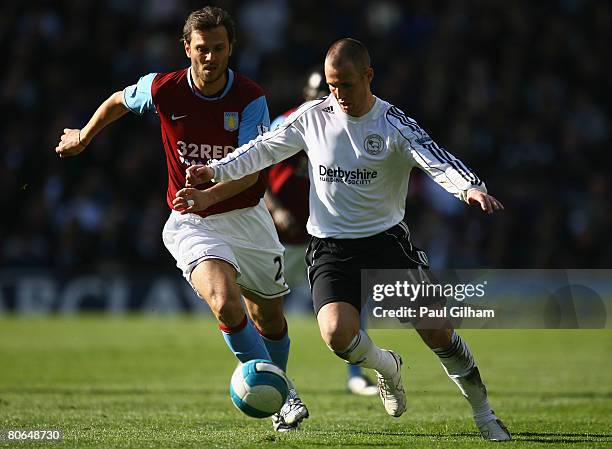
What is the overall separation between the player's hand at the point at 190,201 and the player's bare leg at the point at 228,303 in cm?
42

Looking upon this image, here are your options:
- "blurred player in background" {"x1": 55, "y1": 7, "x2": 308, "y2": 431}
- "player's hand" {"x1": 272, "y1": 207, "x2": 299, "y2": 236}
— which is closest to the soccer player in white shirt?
"blurred player in background" {"x1": 55, "y1": 7, "x2": 308, "y2": 431}

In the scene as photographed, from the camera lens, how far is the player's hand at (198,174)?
6.64 meters

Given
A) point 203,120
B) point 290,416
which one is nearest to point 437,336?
point 290,416

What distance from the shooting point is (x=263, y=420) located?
7.90m

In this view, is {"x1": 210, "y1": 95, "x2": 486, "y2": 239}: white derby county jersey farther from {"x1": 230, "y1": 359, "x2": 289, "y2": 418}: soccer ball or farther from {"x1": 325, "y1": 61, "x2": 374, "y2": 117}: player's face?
{"x1": 230, "y1": 359, "x2": 289, "y2": 418}: soccer ball

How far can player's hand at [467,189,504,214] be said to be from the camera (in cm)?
602

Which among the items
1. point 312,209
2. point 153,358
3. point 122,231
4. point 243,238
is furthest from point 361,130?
point 122,231

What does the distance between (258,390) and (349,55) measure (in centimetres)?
210

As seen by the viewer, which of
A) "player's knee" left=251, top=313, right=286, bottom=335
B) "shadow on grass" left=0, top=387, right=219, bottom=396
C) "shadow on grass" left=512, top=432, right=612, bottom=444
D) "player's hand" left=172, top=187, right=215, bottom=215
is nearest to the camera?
"shadow on grass" left=512, top=432, right=612, bottom=444

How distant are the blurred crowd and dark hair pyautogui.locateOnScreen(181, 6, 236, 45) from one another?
1118 centimetres

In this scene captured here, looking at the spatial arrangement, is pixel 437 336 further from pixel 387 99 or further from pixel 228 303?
pixel 387 99

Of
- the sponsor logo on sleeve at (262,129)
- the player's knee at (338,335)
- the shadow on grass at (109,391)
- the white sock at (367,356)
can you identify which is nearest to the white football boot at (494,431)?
the white sock at (367,356)

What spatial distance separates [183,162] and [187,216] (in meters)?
0.37

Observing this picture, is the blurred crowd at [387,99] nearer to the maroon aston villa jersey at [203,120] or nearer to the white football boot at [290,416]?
the white football boot at [290,416]
